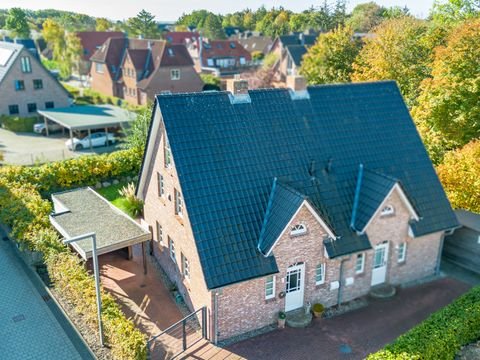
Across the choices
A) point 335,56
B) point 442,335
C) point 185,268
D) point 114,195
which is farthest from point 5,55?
point 442,335

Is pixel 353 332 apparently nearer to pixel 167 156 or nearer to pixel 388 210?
pixel 388 210

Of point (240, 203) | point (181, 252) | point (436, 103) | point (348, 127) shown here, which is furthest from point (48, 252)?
point (436, 103)

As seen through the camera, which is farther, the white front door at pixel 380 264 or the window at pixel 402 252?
the window at pixel 402 252

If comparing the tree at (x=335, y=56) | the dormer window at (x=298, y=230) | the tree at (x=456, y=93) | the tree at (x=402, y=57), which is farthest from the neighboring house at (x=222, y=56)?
the dormer window at (x=298, y=230)

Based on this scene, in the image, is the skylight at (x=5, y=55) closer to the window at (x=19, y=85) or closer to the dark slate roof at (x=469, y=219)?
the window at (x=19, y=85)

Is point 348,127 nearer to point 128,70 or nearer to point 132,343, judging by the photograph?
point 132,343

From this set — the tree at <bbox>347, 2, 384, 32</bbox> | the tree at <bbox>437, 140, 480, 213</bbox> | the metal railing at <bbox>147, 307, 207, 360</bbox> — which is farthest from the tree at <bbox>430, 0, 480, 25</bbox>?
the metal railing at <bbox>147, 307, 207, 360</bbox>
